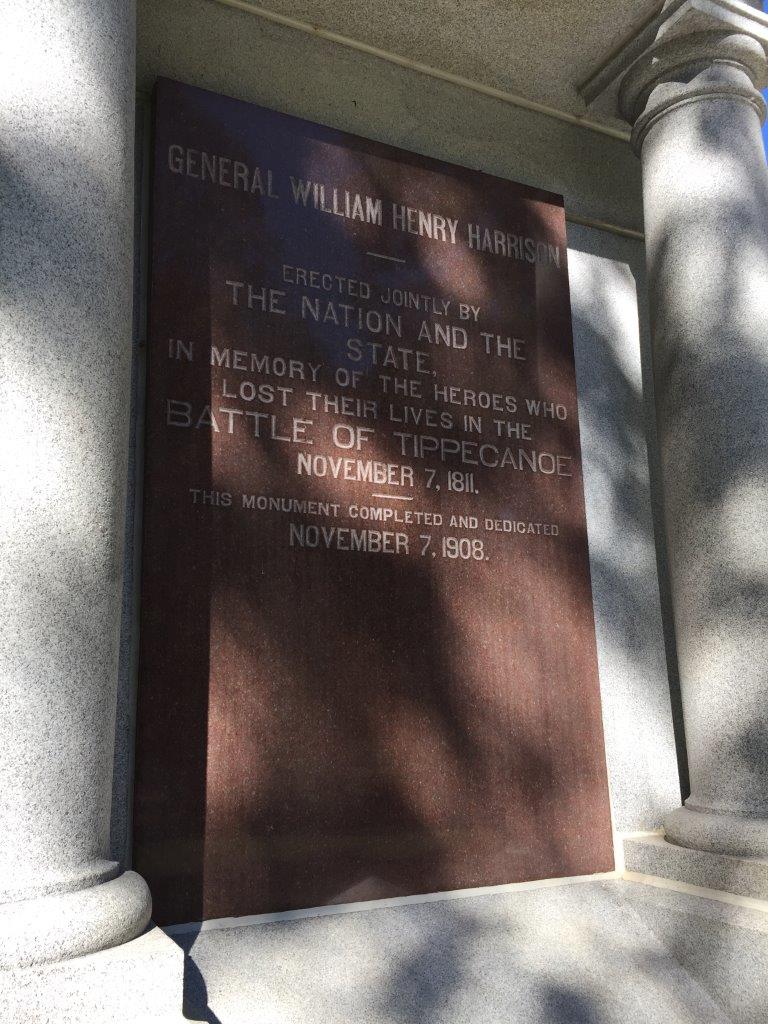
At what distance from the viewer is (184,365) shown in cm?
477

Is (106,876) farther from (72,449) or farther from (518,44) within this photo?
(518,44)

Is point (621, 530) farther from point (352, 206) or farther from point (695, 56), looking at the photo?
point (695, 56)

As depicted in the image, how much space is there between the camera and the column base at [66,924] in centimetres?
277

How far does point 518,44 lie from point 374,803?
5126 millimetres

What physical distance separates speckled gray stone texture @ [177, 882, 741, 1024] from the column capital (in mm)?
5177

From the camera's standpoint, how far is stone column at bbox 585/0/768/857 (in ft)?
16.8

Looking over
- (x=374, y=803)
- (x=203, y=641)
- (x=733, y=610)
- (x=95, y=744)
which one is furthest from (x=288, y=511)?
(x=733, y=610)

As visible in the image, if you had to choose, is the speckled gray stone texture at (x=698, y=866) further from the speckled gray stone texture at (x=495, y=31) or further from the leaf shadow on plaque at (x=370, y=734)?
the speckled gray stone texture at (x=495, y=31)

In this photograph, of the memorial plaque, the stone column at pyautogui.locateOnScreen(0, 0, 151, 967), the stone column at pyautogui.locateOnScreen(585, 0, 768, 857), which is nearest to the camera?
the stone column at pyautogui.locateOnScreen(0, 0, 151, 967)

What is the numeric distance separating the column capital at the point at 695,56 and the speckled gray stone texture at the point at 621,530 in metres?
1.04

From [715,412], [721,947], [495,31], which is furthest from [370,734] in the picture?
[495,31]

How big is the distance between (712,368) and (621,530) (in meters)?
1.22

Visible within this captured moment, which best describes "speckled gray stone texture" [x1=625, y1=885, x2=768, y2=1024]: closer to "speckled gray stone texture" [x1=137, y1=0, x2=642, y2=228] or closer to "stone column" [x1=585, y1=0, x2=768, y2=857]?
"stone column" [x1=585, y1=0, x2=768, y2=857]

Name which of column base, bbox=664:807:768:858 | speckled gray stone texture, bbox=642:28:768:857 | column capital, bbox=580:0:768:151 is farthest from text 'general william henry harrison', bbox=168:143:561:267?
column base, bbox=664:807:768:858
